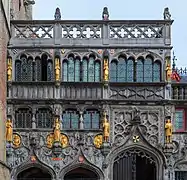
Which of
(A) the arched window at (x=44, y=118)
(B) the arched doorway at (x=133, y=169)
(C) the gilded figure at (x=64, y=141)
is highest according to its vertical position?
(A) the arched window at (x=44, y=118)

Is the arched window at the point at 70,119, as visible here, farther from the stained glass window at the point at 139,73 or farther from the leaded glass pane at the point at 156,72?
the leaded glass pane at the point at 156,72

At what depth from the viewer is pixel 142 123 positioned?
36.4 m

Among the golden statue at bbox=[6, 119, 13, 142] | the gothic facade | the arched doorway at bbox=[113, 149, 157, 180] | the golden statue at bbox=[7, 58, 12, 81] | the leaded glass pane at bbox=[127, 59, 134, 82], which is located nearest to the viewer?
the golden statue at bbox=[6, 119, 13, 142]

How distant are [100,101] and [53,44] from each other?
3913mm

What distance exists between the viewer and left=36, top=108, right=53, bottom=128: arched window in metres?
36.5

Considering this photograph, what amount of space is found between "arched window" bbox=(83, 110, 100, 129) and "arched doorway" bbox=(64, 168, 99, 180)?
2.67 meters

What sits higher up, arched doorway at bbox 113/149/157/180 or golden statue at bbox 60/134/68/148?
golden statue at bbox 60/134/68/148

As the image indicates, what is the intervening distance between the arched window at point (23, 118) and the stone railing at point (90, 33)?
3487mm

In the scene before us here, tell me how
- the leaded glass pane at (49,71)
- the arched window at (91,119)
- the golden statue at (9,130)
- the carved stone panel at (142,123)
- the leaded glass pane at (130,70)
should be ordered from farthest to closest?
the leaded glass pane at (49,71) → the leaded glass pane at (130,70) → the arched window at (91,119) → the carved stone panel at (142,123) → the golden statue at (9,130)

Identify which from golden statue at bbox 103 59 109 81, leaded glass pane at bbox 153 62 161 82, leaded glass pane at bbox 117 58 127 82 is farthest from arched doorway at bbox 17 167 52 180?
leaded glass pane at bbox 153 62 161 82

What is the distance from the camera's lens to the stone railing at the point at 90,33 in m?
37.2

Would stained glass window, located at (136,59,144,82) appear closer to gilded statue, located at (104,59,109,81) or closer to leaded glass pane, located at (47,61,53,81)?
gilded statue, located at (104,59,109,81)

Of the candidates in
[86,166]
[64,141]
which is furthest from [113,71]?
[86,166]

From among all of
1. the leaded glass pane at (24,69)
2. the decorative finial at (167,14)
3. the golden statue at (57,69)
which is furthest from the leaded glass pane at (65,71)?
the decorative finial at (167,14)
